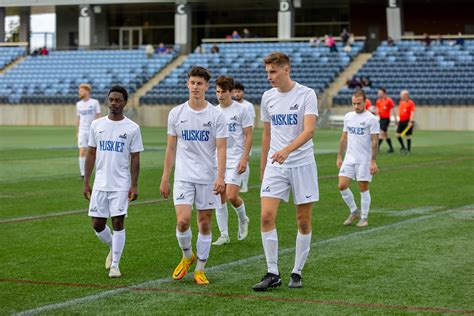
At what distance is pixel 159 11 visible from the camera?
6619cm

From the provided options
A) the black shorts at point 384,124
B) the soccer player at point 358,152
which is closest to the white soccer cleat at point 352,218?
the soccer player at point 358,152

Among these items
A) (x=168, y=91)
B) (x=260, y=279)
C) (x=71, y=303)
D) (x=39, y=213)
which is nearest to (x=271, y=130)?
(x=260, y=279)

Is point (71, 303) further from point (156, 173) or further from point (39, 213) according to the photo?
point (156, 173)

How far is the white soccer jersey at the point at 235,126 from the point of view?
40.3ft

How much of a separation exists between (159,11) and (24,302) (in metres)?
59.4

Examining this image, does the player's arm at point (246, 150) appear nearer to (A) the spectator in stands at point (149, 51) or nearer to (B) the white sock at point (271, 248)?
(B) the white sock at point (271, 248)

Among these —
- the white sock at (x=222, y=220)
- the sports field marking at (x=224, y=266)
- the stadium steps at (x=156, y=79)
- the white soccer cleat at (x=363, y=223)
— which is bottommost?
the sports field marking at (x=224, y=266)

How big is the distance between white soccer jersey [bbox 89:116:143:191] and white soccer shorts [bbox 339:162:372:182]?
497cm

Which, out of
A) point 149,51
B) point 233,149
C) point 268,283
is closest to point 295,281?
point 268,283

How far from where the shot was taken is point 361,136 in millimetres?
13828

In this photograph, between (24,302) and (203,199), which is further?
(203,199)

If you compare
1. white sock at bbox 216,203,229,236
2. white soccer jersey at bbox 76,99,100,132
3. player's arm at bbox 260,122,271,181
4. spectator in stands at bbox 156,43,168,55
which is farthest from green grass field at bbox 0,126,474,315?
spectator in stands at bbox 156,43,168,55

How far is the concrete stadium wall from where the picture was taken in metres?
45.8

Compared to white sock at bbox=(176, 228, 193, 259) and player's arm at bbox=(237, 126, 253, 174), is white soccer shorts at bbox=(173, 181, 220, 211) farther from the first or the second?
player's arm at bbox=(237, 126, 253, 174)
